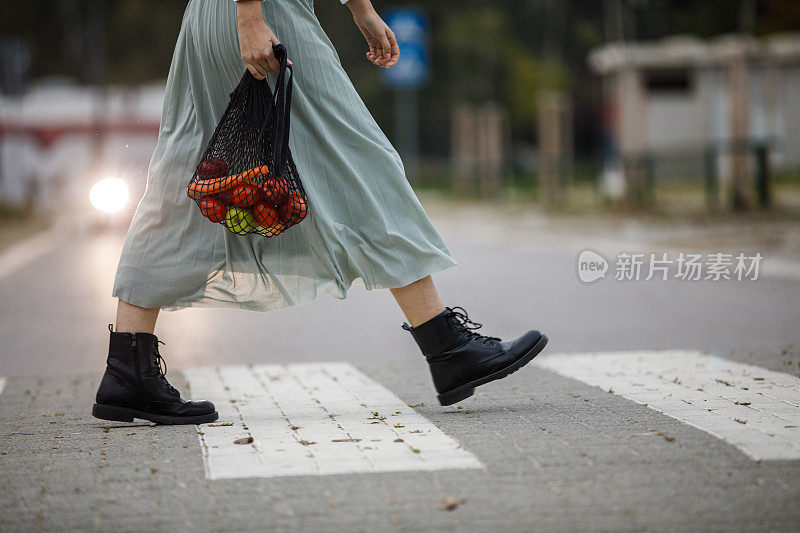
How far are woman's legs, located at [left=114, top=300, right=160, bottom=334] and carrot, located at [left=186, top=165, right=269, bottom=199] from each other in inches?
18.8

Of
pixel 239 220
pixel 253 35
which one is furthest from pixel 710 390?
pixel 253 35

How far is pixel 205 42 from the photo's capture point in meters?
4.19

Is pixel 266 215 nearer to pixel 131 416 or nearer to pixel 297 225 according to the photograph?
pixel 297 225

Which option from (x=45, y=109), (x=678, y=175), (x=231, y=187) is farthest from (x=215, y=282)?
(x=45, y=109)

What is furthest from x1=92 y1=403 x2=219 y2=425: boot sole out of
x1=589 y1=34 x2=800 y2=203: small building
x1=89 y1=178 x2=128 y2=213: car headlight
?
x1=589 y1=34 x2=800 y2=203: small building

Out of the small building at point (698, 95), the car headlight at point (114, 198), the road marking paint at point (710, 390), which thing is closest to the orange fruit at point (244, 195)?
the road marking paint at point (710, 390)

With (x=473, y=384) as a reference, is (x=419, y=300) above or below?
above

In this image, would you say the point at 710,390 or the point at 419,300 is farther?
the point at 710,390

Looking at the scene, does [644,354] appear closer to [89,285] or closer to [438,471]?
[438,471]

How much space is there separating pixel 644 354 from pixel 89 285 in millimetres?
6539

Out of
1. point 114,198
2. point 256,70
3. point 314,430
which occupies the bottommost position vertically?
point 114,198

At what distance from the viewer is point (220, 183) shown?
3.94m

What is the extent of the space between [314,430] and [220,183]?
0.90 meters

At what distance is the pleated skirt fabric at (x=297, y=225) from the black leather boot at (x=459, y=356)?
228mm
